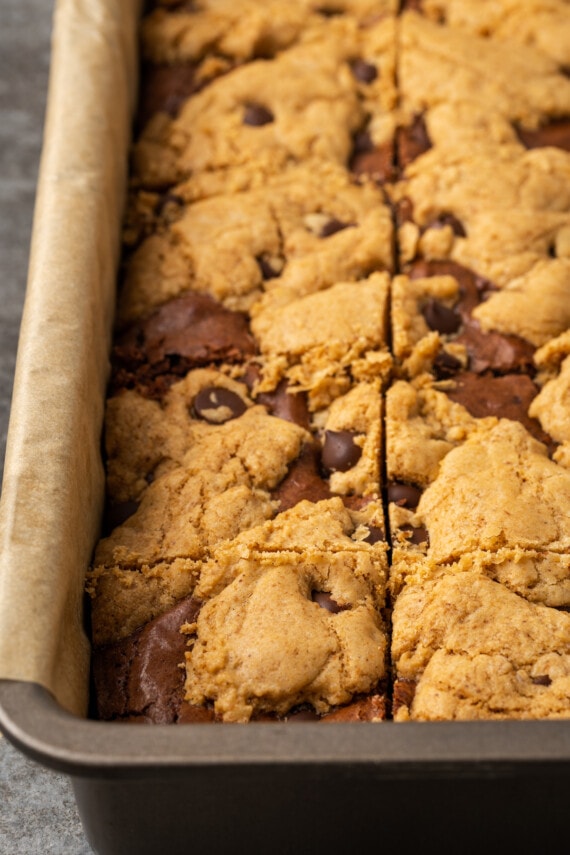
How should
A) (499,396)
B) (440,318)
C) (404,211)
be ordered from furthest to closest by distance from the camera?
(404,211) < (440,318) < (499,396)

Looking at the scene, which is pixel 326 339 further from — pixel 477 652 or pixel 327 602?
pixel 477 652

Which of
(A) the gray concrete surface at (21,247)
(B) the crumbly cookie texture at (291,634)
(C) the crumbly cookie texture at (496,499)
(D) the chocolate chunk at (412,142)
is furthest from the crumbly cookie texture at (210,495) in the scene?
(D) the chocolate chunk at (412,142)

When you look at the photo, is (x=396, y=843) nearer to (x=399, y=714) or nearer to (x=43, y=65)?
(x=399, y=714)

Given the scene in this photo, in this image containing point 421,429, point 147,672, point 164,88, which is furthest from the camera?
point 164,88

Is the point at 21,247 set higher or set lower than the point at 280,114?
lower

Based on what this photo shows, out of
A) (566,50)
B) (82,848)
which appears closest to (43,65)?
(566,50)

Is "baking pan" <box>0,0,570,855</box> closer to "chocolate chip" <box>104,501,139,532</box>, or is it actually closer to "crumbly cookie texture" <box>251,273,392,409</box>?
"chocolate chip" <box>104,501,139,532</box>

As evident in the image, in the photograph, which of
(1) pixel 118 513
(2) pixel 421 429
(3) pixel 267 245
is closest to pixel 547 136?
(3) pixel 267 245
